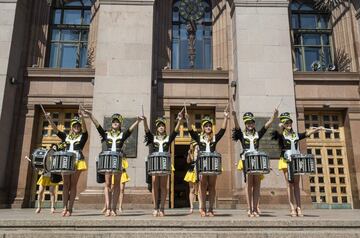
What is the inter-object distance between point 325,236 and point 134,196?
7.85m

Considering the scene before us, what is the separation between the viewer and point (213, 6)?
1712 cm

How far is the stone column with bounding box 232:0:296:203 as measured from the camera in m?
14.1

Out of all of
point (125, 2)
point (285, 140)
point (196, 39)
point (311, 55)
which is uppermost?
point (125, 2)

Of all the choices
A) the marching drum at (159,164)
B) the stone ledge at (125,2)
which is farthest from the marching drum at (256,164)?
the stone ledge at (125,2)

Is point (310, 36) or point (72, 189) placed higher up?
point (310, 36)

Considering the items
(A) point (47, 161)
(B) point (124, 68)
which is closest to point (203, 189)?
(A) point (47, 161)

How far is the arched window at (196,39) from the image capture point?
16609mm

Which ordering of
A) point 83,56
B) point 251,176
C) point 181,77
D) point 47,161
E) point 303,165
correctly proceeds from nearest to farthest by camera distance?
point 303,165, point 251,176, point 47,161, point 181,77, point 83,56

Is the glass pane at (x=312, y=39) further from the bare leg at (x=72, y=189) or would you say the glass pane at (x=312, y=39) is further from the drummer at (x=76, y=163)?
the bare leg at (x=72, y=189)

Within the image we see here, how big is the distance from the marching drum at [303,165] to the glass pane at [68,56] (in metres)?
11.2

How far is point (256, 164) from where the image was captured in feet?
27.0

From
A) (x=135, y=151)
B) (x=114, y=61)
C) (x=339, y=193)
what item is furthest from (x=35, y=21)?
(x=339, y=193)

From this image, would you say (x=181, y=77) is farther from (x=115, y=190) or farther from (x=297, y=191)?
(x=297, y=191)

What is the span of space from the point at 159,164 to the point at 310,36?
39.1ft
